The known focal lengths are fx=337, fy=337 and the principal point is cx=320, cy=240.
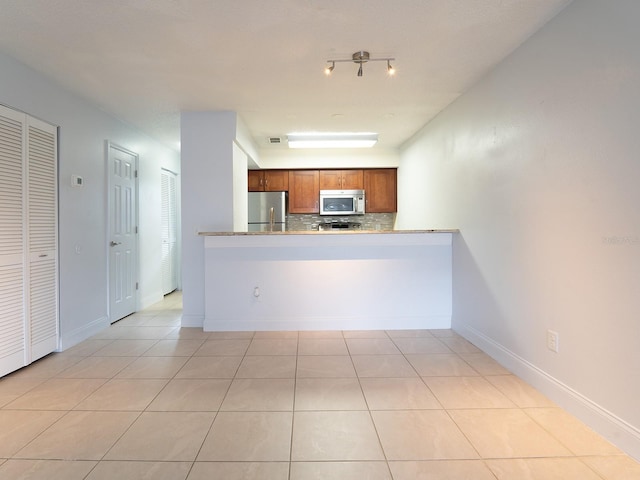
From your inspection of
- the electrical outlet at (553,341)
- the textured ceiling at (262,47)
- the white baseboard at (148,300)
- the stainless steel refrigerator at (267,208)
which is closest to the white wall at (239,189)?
the textured ceiling at (262,47)

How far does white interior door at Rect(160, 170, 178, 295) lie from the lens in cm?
542

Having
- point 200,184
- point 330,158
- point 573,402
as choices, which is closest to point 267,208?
point 330,158

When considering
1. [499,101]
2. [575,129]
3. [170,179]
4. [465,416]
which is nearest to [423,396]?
[465,416]

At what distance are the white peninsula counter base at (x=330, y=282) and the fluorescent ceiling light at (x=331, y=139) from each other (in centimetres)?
177

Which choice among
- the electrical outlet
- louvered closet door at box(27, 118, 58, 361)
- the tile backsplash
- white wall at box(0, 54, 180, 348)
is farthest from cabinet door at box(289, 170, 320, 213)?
the electrical outlet

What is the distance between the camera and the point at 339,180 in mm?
5590

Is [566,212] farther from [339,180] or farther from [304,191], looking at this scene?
[304,191]

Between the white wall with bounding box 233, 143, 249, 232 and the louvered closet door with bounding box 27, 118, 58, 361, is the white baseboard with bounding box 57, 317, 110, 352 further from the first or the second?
the white wall with bounding box 233, 143, 249, 232

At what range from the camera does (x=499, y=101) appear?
2645 millimetres

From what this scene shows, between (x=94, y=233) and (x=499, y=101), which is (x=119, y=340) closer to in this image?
(x=94, y=233)

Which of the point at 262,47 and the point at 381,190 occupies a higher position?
the point at 262,47

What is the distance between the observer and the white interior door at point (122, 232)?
3.84 m

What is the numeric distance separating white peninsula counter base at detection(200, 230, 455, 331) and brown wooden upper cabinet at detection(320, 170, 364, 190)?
227 cm

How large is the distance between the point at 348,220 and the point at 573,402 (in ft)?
14.0
